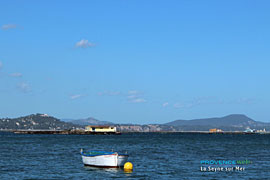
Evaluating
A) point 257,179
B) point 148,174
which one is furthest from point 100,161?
point 257,179

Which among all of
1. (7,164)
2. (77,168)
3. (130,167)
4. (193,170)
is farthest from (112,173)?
(7,164)

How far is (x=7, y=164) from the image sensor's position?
6850 centimetres

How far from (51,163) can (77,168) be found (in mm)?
9254

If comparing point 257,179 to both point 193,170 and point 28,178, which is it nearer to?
point 193,170

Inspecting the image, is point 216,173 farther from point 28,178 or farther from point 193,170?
point 28,178

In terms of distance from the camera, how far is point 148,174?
55875 millimetres

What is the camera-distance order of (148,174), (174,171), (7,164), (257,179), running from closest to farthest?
1. (257,179)
2. (148,174)
3. (174,171)
4. (7,164)

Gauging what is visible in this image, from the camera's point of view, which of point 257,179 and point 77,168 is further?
point 77,168

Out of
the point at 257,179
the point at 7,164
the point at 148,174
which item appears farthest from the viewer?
the point at 7,164

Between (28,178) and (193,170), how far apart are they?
80.7 feet

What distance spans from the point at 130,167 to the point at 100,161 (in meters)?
5.44

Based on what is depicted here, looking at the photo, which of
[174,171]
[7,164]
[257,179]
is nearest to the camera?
[257,179]

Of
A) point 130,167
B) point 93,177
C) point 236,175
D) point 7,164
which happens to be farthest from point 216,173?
point 7,164

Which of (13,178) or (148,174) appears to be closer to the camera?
(13,178)
